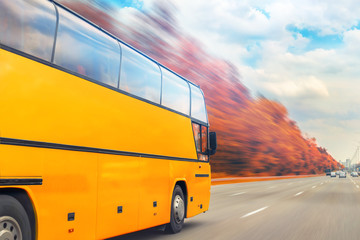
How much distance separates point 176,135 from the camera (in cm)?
893

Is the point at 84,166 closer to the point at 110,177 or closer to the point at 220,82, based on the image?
the point at 110,177

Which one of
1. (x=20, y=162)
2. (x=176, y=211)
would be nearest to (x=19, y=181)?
(x=20, y=162)

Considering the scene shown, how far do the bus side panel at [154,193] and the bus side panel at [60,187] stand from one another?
1706 millimetres

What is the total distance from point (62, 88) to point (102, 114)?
0.99m

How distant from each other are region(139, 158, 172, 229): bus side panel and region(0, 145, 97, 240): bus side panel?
1706 mm

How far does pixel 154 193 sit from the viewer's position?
7.76 m

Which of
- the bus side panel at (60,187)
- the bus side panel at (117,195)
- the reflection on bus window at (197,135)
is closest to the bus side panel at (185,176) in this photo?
the reflection on bus window at (197,135)

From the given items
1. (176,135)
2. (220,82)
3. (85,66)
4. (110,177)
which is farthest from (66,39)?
(220,82)

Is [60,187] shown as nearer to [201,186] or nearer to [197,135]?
[197,135]

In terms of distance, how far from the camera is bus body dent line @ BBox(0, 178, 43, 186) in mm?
4056

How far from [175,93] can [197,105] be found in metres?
1.53

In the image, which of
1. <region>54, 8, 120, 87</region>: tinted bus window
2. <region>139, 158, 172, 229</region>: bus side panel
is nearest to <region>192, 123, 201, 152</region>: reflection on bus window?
<region>139, 158, 172, 229</region>: bus side panel

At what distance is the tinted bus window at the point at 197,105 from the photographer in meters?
10.2

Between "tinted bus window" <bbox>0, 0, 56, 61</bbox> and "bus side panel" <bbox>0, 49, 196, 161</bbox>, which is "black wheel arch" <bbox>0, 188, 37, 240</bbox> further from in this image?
"tinted bus window" <bbox>0, 0, 56, 61</bbox>
